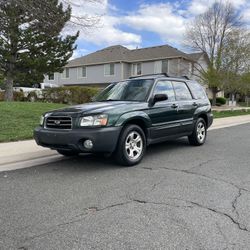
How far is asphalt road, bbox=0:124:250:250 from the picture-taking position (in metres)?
3.52

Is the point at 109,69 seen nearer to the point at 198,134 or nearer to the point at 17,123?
the point at 17,123

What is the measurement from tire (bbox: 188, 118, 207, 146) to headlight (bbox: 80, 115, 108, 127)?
3550mm

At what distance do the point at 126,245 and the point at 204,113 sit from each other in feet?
21.7

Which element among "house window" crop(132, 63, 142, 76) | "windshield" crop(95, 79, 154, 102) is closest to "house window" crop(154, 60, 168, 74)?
"house window" crop(132, 63, 142, 76)

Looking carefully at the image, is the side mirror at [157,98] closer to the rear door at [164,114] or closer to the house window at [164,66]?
the rear door at [164,114]

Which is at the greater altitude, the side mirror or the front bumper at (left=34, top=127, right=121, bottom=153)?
the side mirror

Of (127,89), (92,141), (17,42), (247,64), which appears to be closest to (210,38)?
(247,64)

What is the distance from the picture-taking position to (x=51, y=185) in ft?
17.8

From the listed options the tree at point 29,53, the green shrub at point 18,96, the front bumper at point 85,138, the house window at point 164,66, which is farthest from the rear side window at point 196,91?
the house window at point 164,66

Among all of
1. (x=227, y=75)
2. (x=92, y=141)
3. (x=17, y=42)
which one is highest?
(x=17, y=42)

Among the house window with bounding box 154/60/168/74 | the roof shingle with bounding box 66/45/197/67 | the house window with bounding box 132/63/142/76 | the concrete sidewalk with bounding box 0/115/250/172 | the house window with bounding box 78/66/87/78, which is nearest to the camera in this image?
the concrete sidewalk with bounding box 0/115/250/172

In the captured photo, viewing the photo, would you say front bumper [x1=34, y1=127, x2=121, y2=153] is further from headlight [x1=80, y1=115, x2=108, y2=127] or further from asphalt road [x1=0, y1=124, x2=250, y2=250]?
asphalt road [x1=0, y1=124, x2=250, y2=250]

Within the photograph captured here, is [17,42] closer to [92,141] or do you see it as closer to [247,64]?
[247,64]

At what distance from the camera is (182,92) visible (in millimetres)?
8695
